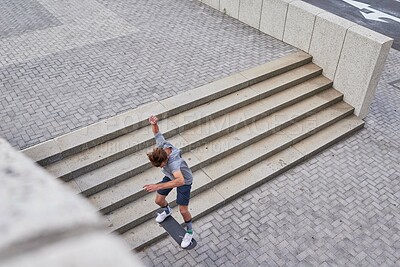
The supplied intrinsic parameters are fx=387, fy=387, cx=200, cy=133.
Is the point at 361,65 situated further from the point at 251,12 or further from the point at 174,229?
the point at 174,229

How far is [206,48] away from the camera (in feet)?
29.8

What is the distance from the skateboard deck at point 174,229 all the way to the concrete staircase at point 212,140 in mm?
153

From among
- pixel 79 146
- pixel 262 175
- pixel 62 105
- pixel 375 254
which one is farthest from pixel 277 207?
pixel 62 105

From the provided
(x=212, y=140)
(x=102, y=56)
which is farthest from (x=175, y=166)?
(x=102, y=56)

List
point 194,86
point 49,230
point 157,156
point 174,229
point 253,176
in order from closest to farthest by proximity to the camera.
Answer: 1. point 49,230
2. point 157,156
3. point 174,229
4. point 253,176
5. point 194,86

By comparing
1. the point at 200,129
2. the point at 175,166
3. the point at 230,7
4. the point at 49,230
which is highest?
the point at 49,230

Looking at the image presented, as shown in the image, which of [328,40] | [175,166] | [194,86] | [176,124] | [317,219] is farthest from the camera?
[328,40]

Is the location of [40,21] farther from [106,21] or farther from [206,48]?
[206,48]

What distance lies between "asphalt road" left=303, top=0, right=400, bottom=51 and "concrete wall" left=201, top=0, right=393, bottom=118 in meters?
4.62

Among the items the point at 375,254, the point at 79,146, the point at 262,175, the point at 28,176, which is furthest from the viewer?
the point at 262,175

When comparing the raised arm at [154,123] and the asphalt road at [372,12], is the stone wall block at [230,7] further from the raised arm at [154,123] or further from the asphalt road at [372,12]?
the raised arm at [154,123]

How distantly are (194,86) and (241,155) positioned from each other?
66.9 inches

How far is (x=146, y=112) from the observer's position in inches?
268

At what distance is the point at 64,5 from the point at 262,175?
26.4 ft
